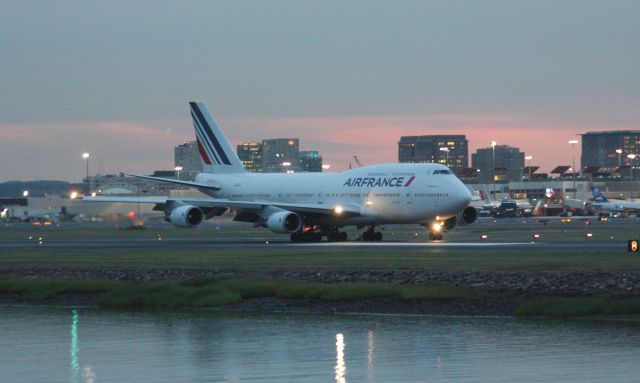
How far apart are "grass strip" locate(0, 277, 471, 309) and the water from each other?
9.21 ft

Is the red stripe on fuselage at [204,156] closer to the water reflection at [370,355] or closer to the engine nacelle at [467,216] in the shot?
the engine nacelle at [467,216]

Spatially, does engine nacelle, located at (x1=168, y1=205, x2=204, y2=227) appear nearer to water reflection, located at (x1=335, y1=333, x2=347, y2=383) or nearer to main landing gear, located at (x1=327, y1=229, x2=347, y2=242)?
main landing gear, located at (x1=327, y1=229, x2=347, y2=242)

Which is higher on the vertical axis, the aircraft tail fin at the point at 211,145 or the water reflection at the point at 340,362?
the aircraft tail fin at the point at 211,145

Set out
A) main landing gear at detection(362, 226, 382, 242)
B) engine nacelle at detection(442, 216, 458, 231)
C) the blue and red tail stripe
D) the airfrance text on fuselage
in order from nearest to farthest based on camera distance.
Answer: the airfrance text on fuselage < engine nacelle at detection(442, 216, 458, 231) < main landing gear at detection(362, 226, 382, 242) < the blue and red tail stripe

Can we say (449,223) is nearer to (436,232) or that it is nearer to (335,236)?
(436,232)

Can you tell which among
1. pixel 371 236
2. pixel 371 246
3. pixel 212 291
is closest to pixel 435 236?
pixel 371 236

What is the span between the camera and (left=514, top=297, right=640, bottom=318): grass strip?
120 feet

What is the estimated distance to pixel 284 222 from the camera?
75.7 metres

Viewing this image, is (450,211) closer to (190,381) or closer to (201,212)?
(201,212)

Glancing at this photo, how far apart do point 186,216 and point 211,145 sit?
1597cm

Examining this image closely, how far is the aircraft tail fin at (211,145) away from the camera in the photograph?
9275 centimetres

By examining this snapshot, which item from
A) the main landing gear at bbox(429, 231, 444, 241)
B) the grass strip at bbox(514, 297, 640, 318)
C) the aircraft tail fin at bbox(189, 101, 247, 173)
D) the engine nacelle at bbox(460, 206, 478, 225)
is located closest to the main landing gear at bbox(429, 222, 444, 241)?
the main landing gear at bbox(429, 231, 444, 241)

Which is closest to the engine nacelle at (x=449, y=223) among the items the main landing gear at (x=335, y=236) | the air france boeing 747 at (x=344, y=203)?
the air france boeing 747 at (x=344, y=203)

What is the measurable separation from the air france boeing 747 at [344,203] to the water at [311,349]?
35.5 m
